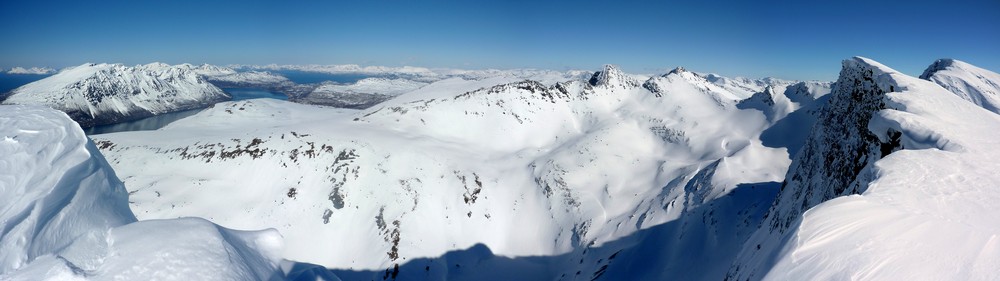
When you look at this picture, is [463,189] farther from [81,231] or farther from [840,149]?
[81,231]

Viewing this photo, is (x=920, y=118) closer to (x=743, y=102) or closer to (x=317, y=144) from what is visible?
(x=317, y=144)

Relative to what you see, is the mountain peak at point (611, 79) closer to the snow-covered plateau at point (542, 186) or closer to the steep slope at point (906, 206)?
the snow-covered plateau at point (542, 186)

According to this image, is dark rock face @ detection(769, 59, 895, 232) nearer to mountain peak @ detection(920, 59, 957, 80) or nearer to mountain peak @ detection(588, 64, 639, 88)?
mountain peak @ detection(920, 59, 957, 80)

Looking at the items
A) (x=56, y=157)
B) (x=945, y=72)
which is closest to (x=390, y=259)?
(x=56, y=157)

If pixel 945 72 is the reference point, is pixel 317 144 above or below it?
below

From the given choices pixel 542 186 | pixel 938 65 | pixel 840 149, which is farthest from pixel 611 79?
pixel 840 149
